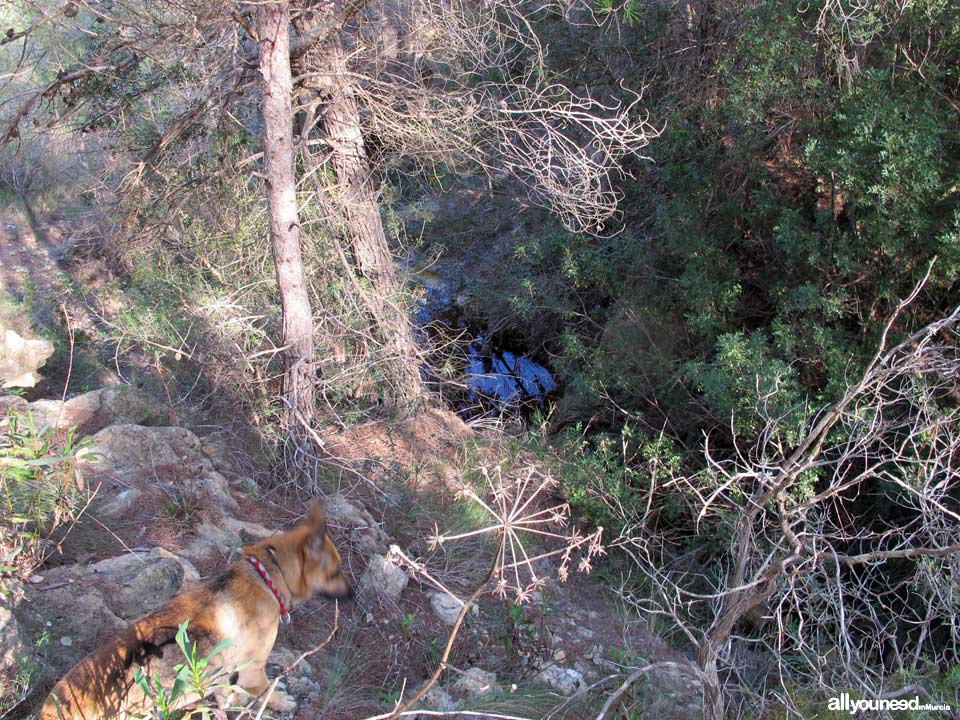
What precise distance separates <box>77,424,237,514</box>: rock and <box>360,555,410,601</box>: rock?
1.15m

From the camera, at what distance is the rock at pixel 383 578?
229 inches

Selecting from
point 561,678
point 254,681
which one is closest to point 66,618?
point 254,681

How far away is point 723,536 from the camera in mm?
7441

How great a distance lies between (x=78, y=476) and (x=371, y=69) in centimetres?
517

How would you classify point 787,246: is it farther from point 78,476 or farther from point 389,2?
point 78,476

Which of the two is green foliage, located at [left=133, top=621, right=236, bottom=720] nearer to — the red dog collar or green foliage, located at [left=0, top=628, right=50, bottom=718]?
green foliage, located at [left=0, top=628, right=50, bottom=718]

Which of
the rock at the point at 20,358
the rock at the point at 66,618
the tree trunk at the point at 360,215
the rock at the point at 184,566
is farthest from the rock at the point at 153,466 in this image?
the tree trunk at the point at 360,215

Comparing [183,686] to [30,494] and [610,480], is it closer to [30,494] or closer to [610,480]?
[30,494]

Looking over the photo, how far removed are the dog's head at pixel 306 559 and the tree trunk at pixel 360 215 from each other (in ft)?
9.44

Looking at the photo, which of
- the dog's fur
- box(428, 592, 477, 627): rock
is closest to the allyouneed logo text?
box(428, 592, 477, 627): rock

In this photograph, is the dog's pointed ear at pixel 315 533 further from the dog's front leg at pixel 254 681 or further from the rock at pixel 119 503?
the rock at pixel 119 503

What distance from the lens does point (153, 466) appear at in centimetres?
576

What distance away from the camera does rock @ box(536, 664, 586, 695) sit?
17.4 ft

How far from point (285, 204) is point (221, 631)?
3463 mm
